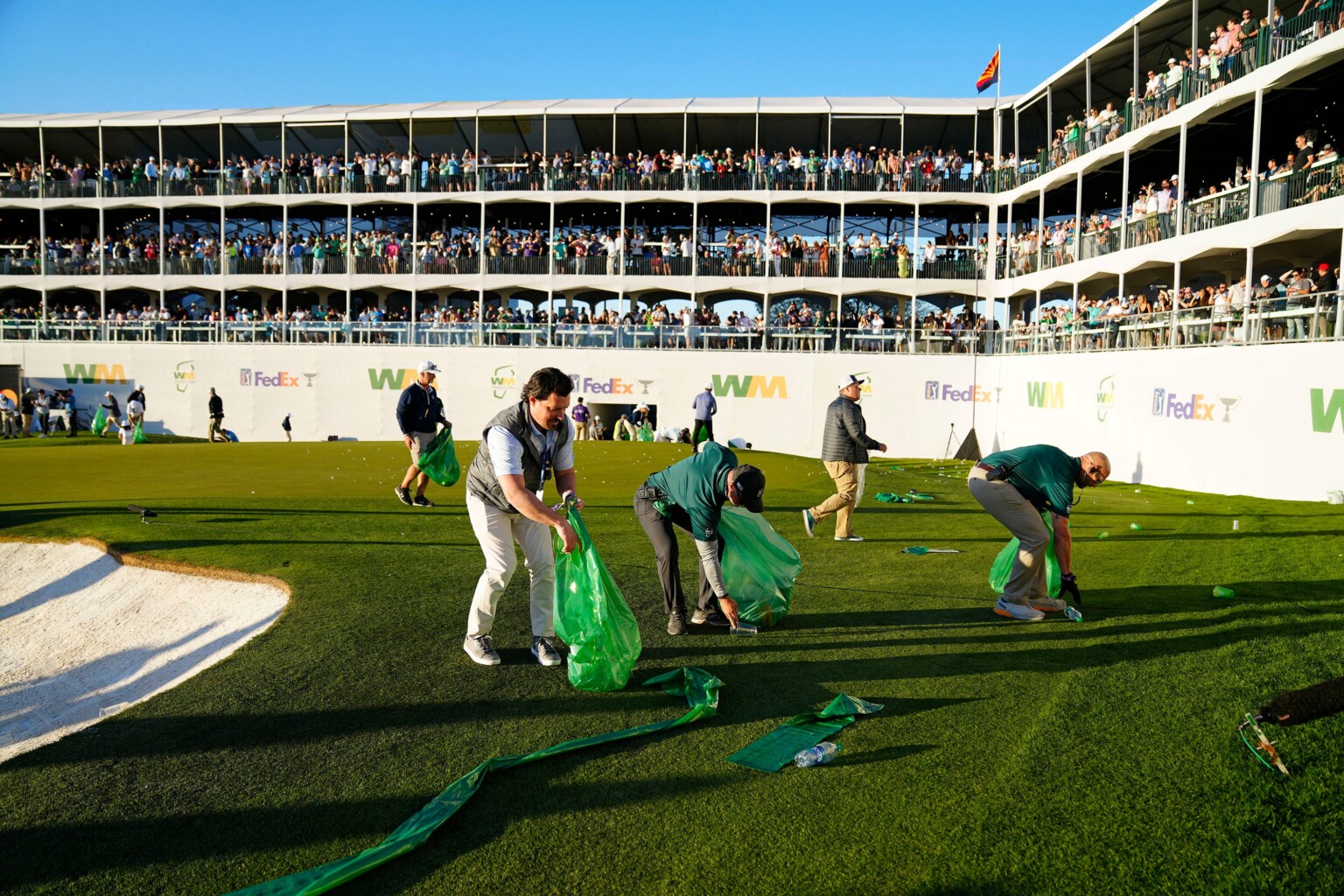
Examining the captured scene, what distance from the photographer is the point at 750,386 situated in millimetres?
31984

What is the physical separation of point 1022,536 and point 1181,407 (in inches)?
579

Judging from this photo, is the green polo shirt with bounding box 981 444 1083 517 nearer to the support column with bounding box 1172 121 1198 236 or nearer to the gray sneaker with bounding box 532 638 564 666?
the gray sneaker with bounding box 532 638 564 666

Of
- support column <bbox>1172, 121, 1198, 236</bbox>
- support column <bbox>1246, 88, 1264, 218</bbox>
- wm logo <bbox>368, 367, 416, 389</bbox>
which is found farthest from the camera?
wm logo <bbox>368, 367, 416, 389</bbox>

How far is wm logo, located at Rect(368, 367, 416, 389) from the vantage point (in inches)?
1329

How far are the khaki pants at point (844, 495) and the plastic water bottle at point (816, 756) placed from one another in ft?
20.4

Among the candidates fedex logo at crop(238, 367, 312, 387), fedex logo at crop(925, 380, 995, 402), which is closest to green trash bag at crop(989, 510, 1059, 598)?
fedex logo at crop(925, 380, 995, 402)

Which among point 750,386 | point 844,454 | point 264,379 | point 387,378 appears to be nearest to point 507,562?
point 844,454

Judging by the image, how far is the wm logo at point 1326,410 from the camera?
15.4 meters

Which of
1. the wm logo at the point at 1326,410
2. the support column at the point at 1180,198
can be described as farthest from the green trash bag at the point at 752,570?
the support column at the point at 1180,198

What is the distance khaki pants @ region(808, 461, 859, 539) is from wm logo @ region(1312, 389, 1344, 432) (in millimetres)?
9906

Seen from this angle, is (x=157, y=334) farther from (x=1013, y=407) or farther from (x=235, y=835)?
(x=235, y=835)

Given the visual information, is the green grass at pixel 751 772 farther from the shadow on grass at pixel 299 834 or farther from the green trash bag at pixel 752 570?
the green trash bag at pixel 752 570

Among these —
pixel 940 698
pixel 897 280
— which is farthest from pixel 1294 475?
pixel 897 280

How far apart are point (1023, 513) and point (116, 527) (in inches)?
403
